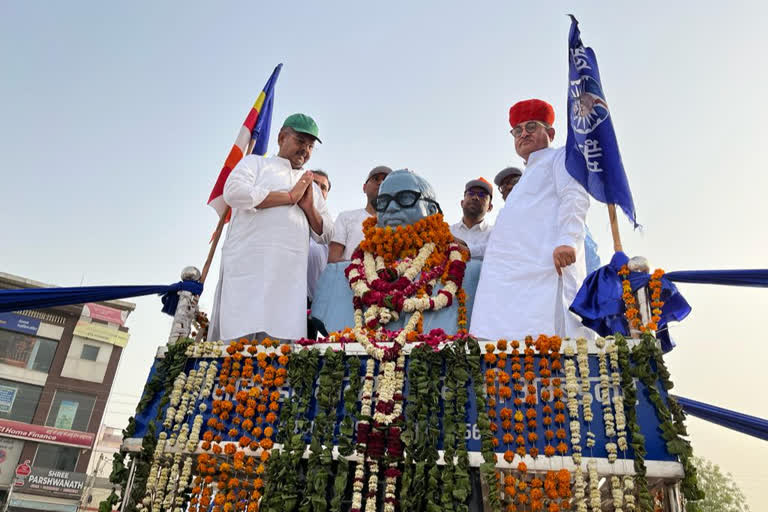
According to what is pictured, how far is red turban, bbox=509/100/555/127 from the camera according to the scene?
524cm

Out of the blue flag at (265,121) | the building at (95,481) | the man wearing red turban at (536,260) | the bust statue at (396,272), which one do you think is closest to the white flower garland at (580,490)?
the man wearing red turban at (536,260)

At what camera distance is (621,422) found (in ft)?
10.5

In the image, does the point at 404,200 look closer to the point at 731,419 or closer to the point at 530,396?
the point at 530,396

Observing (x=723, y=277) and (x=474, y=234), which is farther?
(x=474, y=234)

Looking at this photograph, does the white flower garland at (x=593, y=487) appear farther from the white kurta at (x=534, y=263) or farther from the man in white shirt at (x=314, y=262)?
the man in white shirt at (x=314, y=262)

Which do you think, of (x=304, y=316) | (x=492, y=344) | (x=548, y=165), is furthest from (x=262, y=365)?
(x=548, y=165)

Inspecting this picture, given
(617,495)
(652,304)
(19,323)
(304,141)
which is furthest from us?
(19,323)

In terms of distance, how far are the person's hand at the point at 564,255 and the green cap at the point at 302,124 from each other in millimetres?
2636

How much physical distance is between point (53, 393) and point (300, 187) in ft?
77.6

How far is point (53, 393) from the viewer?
78.8 ft

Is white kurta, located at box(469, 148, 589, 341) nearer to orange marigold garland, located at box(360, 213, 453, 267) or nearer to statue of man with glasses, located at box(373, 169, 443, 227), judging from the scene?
orange marigold garland, located at box(360, 213, 453, 267)

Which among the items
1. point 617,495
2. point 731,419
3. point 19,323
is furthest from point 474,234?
point 19,323

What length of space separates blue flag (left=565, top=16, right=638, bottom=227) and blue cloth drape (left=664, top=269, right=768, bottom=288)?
0.66 m

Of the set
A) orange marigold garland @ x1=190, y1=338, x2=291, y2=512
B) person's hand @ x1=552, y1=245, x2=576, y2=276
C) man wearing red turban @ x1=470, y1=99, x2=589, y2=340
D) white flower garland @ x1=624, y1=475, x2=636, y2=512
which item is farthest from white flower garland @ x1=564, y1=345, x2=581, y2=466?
orange marigold garland @ x1=190, y1=338, x2=291, y2=512
